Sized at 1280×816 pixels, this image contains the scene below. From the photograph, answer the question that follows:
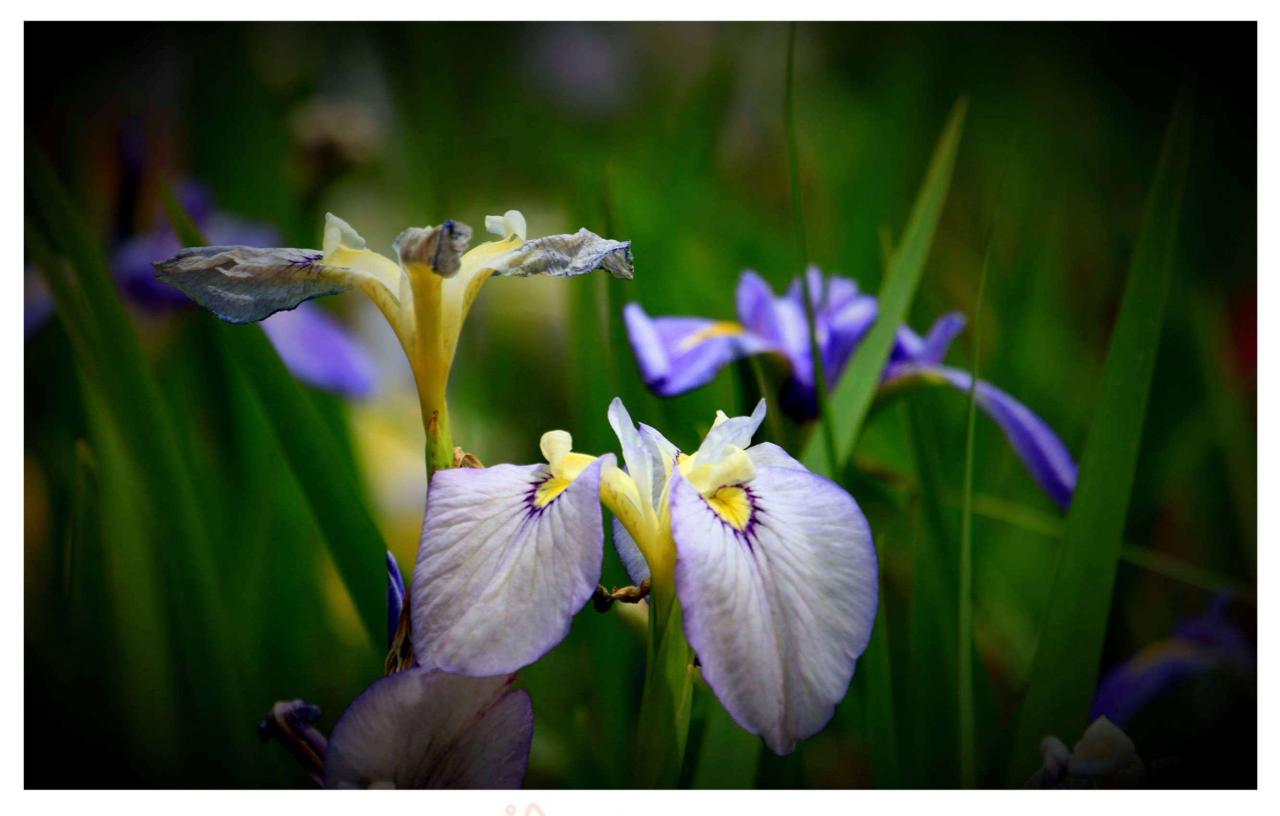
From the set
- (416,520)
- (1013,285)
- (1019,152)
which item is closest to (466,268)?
(416,520)

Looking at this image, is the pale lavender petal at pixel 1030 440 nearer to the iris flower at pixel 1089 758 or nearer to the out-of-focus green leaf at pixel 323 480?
the iris flower at pixel 1089 758

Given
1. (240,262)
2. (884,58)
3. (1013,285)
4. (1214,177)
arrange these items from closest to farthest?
1. (240,262)
2. (1214,177)
3. (1013,285)
4. (884,58)

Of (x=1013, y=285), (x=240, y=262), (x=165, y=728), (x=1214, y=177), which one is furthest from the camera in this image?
(x=1013, y=285)

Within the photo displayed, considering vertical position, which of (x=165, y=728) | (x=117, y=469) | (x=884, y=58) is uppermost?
(x=884, y=58)

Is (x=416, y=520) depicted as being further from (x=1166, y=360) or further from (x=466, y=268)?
(x=1166, y=360)

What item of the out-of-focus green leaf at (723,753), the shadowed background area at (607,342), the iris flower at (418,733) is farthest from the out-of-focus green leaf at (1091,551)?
the iris flower at (418,733)

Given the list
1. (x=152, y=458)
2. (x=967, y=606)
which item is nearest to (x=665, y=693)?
(x=967, y=606)
